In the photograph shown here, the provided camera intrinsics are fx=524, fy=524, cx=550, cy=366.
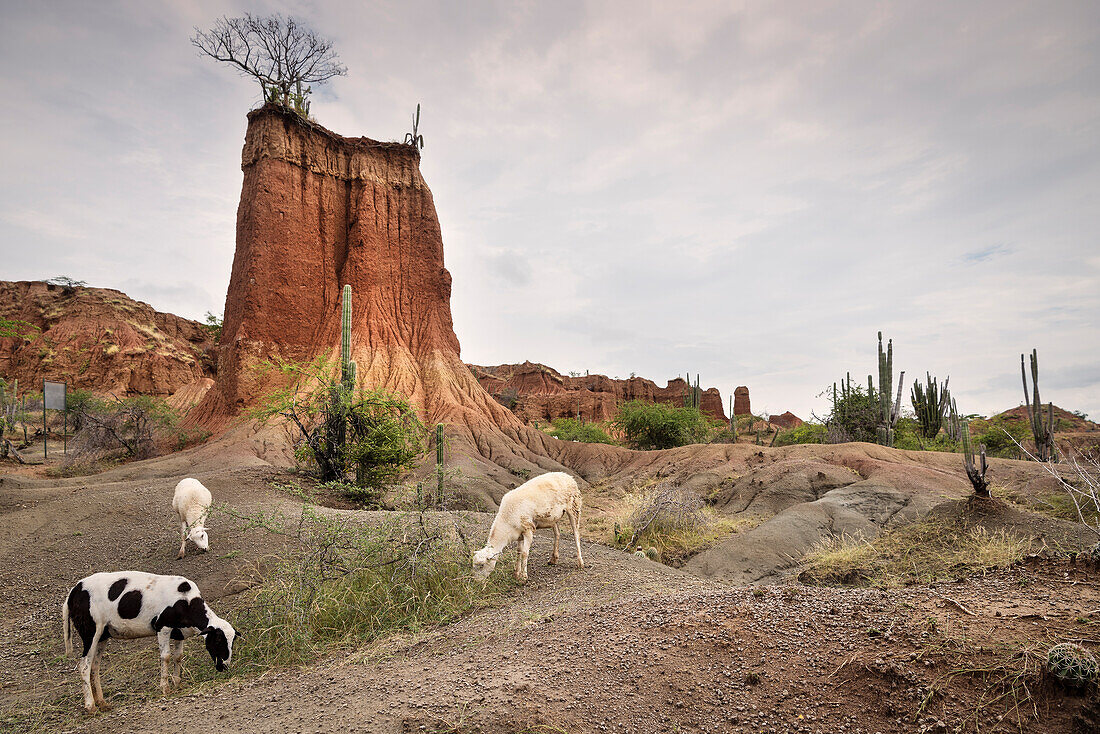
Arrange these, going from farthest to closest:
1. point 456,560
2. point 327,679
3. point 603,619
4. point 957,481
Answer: point 957,481 → point 456,560 → point 603,619 → point 327,679

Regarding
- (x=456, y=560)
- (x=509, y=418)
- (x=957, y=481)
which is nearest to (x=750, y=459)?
(x=957, y=481)

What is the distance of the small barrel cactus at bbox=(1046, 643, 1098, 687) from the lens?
294 centimetres

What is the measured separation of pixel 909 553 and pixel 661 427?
25180 millimetres

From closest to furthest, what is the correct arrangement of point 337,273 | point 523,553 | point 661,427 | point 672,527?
1. point 523,553
2. point 672,527
3. point 337,273
4. point 661,427

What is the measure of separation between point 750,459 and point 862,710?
758 inches

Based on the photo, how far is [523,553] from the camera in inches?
273

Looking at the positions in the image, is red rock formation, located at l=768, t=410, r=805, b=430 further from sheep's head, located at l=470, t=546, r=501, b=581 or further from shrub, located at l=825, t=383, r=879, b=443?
sheep's head, located at l=470, t=546, r=501, b=581

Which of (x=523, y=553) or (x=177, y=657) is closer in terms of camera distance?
(x=177, y=657)

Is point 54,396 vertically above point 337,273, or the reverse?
point 337,273

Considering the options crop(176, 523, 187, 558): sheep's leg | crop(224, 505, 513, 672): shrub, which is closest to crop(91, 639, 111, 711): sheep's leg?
crop(224, 505, 513, 672): shrub

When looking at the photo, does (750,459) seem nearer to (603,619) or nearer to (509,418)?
(509,418)

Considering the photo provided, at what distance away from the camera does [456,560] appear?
6.65m

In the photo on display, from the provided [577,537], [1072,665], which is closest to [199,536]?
[577,537]

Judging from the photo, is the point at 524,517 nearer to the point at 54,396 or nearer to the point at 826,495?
the point at 826,495
